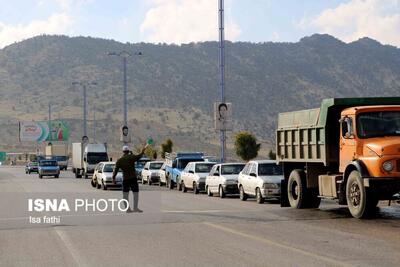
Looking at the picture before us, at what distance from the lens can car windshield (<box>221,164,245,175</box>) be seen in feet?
107

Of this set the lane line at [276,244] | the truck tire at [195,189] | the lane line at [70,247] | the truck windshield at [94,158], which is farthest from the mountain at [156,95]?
the lane line at [70,247]

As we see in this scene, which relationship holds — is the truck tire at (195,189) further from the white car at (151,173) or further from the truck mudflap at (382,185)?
the truck mudflap at (382,185)

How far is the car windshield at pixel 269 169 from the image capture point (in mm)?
28281

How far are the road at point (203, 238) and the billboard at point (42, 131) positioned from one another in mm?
100366

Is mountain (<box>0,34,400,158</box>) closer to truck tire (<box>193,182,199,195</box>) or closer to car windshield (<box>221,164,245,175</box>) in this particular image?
truck tire (<box>193,182,199,195</box>)

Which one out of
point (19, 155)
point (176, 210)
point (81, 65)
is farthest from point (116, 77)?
point (176, 210)

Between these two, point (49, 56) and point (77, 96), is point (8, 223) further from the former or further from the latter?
point (49, 56)

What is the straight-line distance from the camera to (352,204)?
1983 cm

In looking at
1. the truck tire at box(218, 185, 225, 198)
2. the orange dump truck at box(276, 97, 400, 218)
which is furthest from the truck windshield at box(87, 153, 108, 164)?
the orange dump truck at box(276, 97, 400, 218)

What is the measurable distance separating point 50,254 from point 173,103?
503 feet

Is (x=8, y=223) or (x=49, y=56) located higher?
(x=49, y=56)

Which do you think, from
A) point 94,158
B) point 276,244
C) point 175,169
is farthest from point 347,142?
point 94,158

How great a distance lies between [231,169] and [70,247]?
18.9 m

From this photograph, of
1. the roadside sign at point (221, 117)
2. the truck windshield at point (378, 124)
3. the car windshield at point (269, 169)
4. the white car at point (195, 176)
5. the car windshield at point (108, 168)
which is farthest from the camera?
the roadside sign at point (221, 117)
